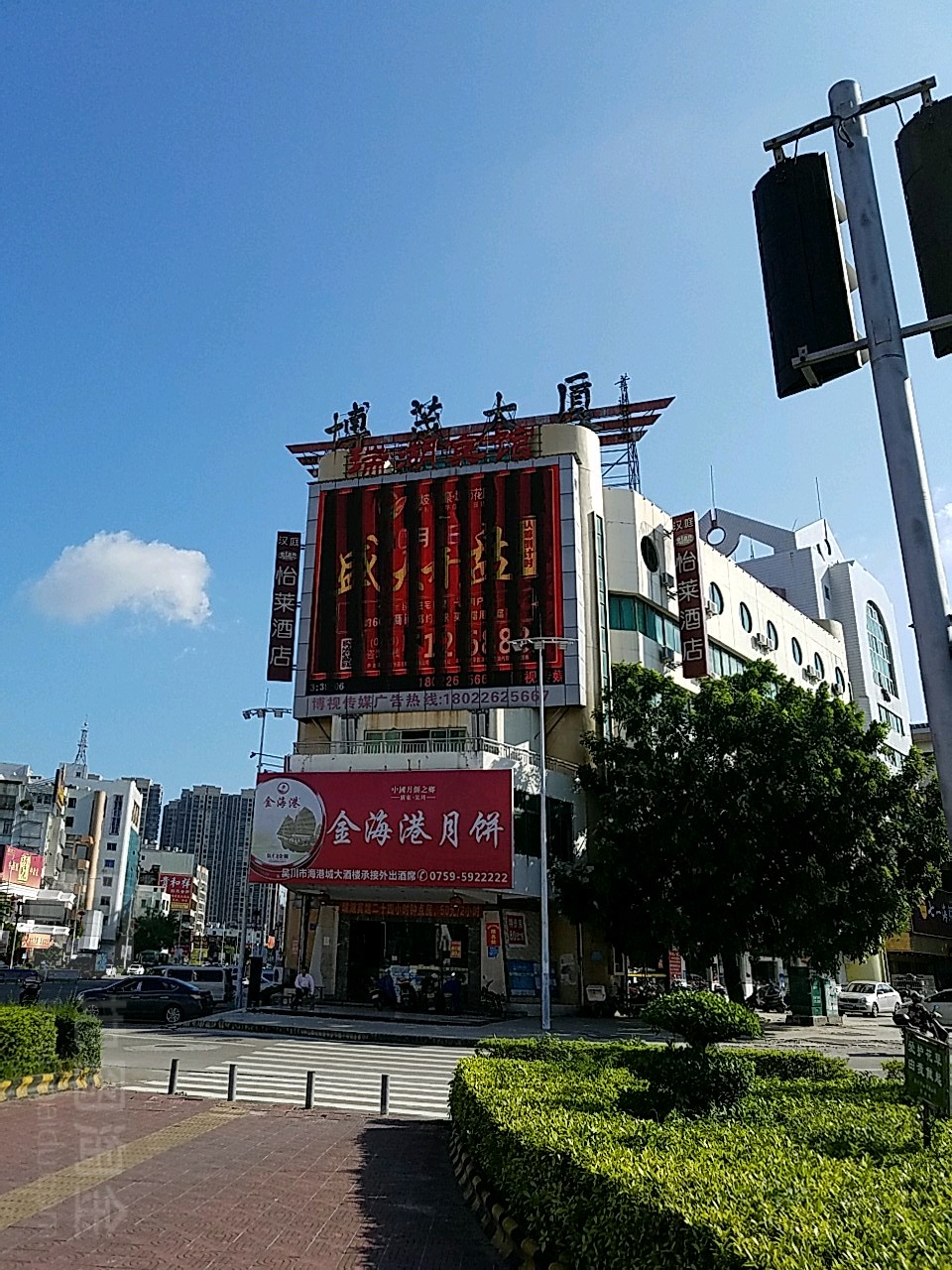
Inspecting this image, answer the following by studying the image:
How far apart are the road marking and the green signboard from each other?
693 cm

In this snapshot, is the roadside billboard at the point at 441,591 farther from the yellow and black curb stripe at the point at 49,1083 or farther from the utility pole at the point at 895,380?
the utility pole at the point at 895,380

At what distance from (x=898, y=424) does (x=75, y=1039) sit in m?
14.7

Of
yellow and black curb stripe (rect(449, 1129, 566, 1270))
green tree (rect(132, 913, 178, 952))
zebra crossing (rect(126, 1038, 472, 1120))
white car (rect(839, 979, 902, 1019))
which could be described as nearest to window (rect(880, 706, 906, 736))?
white car (rect(839, 979, 902, 1019))

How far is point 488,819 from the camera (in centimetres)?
2942

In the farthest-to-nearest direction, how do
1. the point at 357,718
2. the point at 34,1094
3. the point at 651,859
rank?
the point at 357,718
the point at 651,859
the point at 34,1094

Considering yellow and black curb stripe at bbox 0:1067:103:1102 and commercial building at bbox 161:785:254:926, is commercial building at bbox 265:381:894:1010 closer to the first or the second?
yellow and black curb stripe at bbox 0:1067:103:1102

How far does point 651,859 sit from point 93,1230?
76.1 feet

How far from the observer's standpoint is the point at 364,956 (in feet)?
110

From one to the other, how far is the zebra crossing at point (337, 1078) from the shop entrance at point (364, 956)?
11.2 metres

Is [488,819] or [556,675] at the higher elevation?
[556,675]

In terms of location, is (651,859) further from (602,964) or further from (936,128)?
(936,128)

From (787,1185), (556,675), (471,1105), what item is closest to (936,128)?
(787,1185)

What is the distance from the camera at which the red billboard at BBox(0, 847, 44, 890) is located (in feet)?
187

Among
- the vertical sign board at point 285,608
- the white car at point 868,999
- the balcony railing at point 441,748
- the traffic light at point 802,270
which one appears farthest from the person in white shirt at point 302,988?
the traffic light at point 802,270
